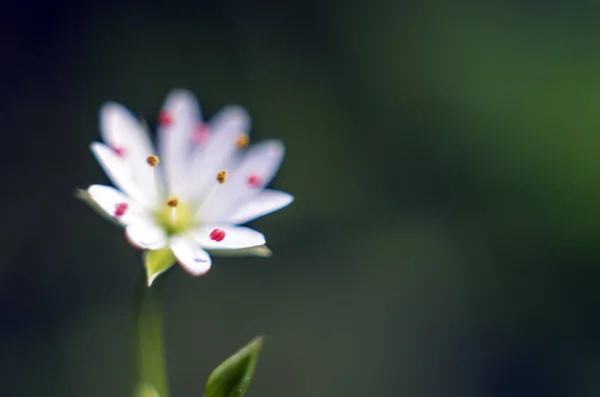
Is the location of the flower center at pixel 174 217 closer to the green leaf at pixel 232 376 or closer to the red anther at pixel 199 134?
the red anther at pixel 199 134

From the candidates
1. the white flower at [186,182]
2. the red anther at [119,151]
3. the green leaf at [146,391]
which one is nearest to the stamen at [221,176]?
the white flower at [186,182]

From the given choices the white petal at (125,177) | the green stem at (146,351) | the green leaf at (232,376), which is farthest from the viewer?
the white petal at (125,177)

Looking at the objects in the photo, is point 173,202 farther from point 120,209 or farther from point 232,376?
point 232,376

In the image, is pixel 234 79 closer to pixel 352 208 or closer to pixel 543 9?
pixel 352 208

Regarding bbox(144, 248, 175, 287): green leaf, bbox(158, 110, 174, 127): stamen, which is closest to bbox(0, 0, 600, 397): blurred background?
bbox(158, 110, 174, 127): stamen

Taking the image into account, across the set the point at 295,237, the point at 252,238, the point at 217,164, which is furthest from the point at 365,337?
the point at 252,238

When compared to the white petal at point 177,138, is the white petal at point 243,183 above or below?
below

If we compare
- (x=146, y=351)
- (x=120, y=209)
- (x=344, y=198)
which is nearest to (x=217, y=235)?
(x=120, y=209)
